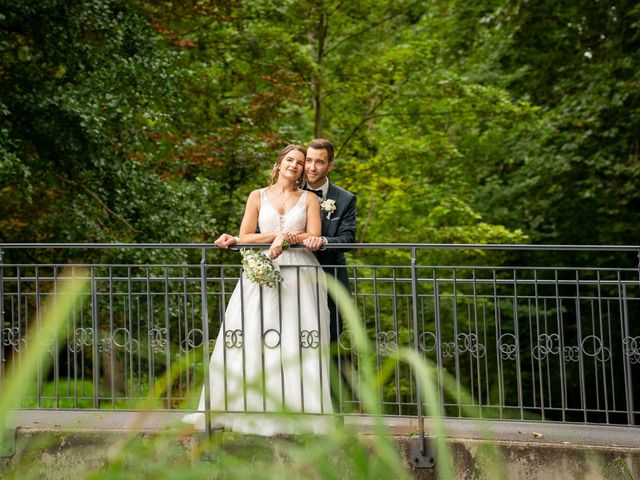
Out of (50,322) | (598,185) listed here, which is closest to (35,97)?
(598,185)

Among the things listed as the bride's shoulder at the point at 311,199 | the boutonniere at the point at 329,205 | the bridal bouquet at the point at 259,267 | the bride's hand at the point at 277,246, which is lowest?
the bridal bouquet at the point at 259,267

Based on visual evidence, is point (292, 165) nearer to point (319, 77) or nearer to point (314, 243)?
point (314, 243)

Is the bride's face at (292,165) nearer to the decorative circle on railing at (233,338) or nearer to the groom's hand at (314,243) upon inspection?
the groom's hand at (314,243)

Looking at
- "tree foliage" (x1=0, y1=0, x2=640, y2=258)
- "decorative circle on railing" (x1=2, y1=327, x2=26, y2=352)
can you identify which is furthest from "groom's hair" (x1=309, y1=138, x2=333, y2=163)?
"tree foliage" (x1=0, y1=0, x2=640, y2=258)

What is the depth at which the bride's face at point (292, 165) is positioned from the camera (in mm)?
6434

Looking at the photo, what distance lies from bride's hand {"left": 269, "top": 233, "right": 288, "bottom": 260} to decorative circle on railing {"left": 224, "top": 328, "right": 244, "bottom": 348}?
0.62 m

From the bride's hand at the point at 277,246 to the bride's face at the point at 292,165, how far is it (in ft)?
1.46

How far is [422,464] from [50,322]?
5410 millimetres

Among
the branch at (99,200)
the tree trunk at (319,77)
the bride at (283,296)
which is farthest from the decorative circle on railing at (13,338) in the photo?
Result: the tree trunk at (319,77)

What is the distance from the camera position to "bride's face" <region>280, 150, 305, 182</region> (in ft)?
21.1

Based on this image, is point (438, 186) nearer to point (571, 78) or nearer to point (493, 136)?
point (493, 136)

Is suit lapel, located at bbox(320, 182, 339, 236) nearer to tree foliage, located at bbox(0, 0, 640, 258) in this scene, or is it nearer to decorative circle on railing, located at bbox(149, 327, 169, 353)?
decorative circle on railing, located at bbox(149, 327, 169, 353)

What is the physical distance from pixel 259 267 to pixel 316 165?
0.79 meters

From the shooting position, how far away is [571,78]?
52.2ft
